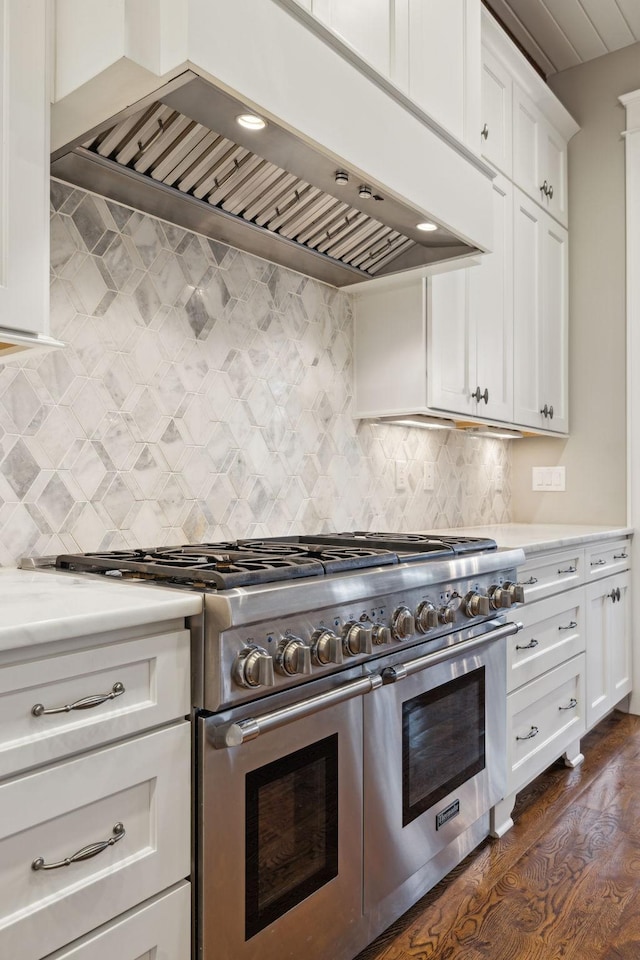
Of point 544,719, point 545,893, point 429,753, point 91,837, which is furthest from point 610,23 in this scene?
point 91,837

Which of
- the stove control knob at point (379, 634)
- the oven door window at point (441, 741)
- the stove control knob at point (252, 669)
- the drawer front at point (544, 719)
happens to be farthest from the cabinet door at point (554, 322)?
the stove control knob at point (252, 669)

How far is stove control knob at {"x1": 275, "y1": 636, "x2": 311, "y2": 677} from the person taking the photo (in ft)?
4.14

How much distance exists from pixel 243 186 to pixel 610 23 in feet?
8.62

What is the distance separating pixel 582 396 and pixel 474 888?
8.23 feet

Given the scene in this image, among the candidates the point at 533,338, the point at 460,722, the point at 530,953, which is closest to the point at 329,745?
the point at 460,722

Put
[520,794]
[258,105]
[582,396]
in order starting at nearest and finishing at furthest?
[258,105] < [520,794] < [582,396]

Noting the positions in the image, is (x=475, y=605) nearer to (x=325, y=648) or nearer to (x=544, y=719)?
(x=325, y=648)

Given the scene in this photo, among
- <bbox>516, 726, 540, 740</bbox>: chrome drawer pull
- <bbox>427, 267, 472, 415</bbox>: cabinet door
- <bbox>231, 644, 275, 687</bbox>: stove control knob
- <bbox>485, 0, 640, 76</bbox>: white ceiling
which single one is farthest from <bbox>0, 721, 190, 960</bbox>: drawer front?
<bbox>485, 0, 640, 76</bbox>: white ceiling

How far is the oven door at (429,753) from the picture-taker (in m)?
1.56

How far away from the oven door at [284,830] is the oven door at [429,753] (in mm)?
72

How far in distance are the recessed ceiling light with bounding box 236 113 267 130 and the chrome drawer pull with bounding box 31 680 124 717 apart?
1154 millimetres

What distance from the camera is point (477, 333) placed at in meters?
2.73

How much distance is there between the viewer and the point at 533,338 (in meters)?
3.24

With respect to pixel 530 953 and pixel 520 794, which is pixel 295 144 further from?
pixel 520 794
